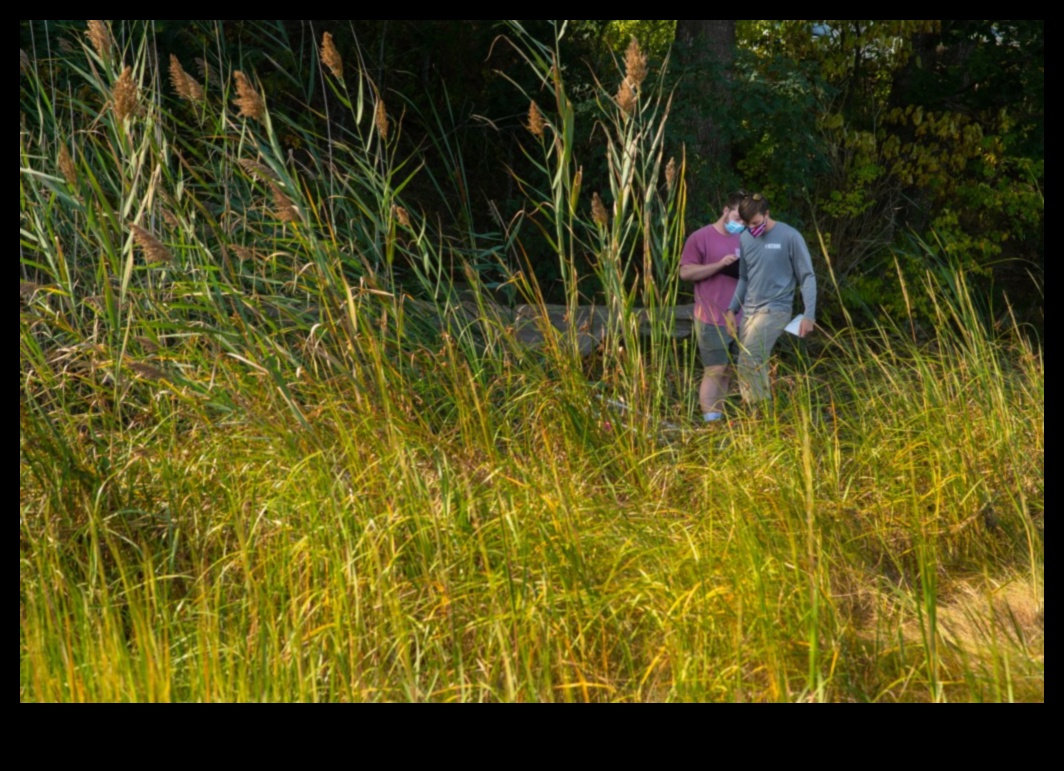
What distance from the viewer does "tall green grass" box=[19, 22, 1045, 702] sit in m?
2.55

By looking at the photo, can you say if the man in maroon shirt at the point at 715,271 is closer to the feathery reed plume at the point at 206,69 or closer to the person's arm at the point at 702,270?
the person's arm at the point at 702,270

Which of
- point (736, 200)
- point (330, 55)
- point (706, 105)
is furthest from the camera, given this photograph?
point (706, 105)

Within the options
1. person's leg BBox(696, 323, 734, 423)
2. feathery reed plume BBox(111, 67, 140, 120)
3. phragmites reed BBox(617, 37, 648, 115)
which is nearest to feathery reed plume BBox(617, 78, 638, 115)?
phragmites reed BBox(617, 37, 648, 115)

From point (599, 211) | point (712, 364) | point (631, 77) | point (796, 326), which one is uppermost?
point (631, 77)

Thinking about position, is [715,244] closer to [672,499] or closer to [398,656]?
[672,499]

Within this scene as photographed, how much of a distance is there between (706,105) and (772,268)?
4.45 meters

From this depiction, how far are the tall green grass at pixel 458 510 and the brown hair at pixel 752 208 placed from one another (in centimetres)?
172

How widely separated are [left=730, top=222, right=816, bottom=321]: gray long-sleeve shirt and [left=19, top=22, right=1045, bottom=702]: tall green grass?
1622 millimetres

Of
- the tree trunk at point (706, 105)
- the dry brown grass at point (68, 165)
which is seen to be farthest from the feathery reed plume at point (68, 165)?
the tree trunk at point (706, 105)

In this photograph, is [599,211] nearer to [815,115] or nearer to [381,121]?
[381,121]

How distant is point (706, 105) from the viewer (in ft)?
32.6

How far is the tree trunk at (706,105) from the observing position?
32.6 ft

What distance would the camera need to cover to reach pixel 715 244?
6281 millimetres

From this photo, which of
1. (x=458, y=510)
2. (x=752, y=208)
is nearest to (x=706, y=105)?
(x=752, y=208)
